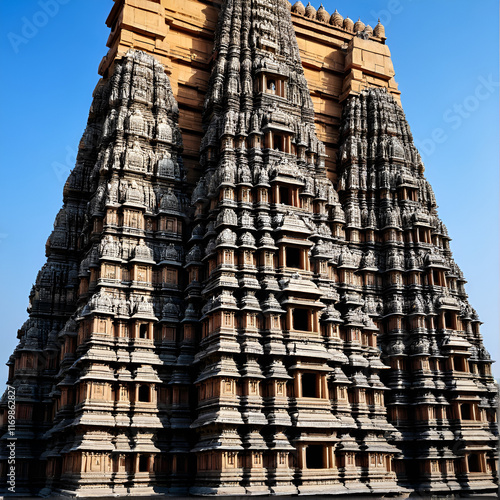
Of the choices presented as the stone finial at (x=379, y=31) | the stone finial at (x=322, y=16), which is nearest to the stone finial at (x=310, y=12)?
the stone finial at (x=322, y=16)

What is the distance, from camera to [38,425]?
111ft

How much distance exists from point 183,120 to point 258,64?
6.03 metres

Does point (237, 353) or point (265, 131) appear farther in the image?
point (265, 131)

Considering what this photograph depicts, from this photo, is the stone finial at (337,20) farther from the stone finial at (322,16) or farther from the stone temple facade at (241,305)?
the stone temple facade at (241,305)

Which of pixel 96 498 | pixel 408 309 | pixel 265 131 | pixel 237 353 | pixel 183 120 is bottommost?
pixel 96 498

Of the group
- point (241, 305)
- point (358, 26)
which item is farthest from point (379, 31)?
point (241, 305)

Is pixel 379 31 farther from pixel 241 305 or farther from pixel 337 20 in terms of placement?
pixel 241 305

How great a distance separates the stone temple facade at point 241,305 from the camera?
28141mm

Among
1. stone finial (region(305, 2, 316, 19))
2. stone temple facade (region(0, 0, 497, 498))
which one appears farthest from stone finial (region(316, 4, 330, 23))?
stone temple facade (region(0, 0, 497, 498))

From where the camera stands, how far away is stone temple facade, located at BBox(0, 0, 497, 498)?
28141 mm

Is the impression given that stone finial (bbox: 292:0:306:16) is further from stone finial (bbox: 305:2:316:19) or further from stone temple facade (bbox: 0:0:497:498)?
stone temple facade (bbox: 0:0:497:498)

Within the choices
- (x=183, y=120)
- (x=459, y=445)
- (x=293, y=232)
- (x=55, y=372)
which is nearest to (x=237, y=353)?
(x=293, y=232)

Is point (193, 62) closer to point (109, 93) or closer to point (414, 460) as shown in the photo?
point (109, 93)

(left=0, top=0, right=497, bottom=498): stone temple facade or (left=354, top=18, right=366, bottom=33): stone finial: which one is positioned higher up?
(left=354, top=18, right=366, bottom=33): stone finial
